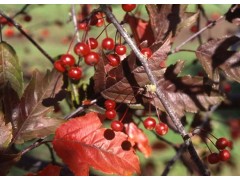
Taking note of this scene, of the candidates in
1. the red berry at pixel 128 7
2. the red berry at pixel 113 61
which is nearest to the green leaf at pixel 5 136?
the red berry at pixel 113 61

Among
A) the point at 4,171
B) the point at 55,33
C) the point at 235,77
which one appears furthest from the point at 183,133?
the point at 55,33

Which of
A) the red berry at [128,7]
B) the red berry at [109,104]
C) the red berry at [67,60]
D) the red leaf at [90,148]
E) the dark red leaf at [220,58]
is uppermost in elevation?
the red berry at [128,7]

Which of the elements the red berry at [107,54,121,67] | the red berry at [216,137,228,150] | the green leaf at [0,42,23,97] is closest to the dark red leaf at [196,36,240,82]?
the red berry at [216,137,228,150]

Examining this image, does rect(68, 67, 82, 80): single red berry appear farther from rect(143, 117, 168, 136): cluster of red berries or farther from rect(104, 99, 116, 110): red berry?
rect(143, 117, 168, 136): cluster of red berries

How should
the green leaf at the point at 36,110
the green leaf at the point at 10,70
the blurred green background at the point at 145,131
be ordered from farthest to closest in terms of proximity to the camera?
the blurred green background at the point at 145,131 < the green leaf at the point at 10,70 < the green leaf at the point at 36,110

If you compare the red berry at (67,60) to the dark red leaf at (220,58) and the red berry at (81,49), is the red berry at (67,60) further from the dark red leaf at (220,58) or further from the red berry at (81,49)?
the dark red leaf at (220,58)

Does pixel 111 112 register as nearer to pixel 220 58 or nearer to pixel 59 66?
pixel 59 66

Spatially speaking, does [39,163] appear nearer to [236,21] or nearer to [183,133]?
[183,133]
